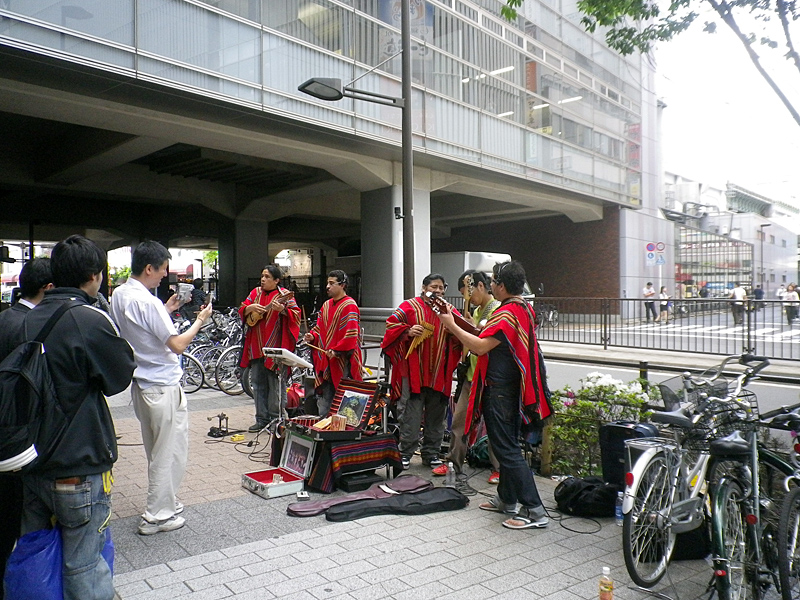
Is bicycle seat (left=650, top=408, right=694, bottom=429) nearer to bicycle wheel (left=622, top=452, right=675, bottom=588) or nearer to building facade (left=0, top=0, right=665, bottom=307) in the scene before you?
bicycle wheel (left=622, top=452, right=675, bottom=588)

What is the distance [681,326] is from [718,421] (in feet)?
27.5

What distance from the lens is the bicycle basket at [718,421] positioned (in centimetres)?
369

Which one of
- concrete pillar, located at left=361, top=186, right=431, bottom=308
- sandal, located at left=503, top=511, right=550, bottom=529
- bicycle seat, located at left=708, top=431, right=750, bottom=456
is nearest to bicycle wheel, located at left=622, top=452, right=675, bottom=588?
bicycle seat, located at left=708, top=431, right=750, bottom=456

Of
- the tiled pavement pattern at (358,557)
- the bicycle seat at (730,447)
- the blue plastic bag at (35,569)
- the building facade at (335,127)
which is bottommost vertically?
Result: the tiled pavement pattern at (358,557)

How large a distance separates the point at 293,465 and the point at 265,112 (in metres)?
9.38

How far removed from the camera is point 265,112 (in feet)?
43.0

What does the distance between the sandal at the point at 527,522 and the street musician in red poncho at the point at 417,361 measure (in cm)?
153

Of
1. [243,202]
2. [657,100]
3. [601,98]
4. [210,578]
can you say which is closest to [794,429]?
[210,578]

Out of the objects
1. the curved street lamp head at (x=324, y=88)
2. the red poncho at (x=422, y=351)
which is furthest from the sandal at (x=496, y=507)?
the curved street lamp head at (x=324, y=88)

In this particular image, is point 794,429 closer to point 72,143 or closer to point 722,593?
point 722,593

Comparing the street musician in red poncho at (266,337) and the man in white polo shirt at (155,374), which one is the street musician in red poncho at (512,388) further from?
the street musician in red poncho at (266,337)

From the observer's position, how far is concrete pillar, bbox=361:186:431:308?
1794 centimetres

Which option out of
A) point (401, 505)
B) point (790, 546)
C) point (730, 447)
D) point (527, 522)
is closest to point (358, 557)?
point (401, 505)

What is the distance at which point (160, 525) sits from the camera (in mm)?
4492
